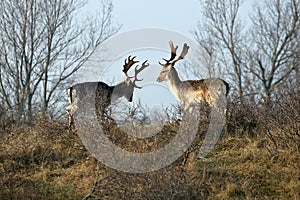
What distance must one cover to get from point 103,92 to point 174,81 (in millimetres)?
2452

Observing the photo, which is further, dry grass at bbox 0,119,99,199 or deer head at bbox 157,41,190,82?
deer head at bbox 157,41,190,82

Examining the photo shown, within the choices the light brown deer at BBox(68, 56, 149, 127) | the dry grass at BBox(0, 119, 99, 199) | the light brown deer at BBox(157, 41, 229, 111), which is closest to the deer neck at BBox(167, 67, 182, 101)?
the light brown deer at BBox(157, 41, 229, 111)

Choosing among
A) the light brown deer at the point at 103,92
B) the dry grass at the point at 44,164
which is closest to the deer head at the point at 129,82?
the light brown deer at the point at 103,92

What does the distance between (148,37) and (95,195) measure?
15.1 ft

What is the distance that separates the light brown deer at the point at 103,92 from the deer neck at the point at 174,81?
119 centimetres

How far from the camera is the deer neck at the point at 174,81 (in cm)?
1351

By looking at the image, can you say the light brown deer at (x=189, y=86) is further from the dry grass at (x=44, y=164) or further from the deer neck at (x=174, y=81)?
the dry grass at (x=44, y=164)

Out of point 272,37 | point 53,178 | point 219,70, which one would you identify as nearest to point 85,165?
point 53,178

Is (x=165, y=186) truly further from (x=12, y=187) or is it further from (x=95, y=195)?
(x=12, y=187)

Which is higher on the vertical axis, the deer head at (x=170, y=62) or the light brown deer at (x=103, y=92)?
the deer head at (x=170, y=62)

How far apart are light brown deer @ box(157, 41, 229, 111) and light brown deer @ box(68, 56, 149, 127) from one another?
3.72ft

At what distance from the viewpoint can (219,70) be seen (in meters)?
27.8

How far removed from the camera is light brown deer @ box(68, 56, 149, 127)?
9760 millimetres

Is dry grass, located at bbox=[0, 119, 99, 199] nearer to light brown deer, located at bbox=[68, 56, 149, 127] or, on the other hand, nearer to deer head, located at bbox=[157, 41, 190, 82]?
light brown deer, located at bbox=[68, 56, 149, 127]
